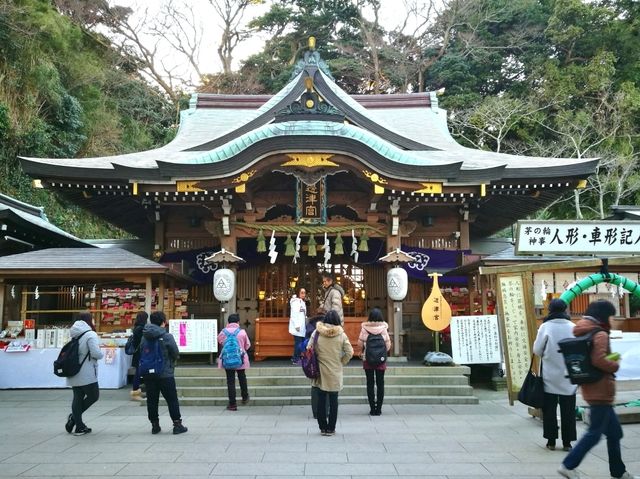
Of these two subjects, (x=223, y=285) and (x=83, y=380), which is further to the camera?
(x=223, y=285)

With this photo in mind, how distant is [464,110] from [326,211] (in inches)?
876

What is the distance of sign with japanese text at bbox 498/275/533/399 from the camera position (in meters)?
8.12

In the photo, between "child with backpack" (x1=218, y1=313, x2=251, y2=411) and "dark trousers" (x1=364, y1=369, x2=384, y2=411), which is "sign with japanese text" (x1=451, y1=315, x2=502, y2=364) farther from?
"child with backpack" (x1=218, y1=313, x2=251, y2=411)

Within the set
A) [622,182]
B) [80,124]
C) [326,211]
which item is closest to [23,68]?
[80,124]

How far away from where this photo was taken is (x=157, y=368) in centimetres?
705

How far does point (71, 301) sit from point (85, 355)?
6.08 meters

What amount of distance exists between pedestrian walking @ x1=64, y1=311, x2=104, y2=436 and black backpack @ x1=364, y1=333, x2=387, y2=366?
389 cm

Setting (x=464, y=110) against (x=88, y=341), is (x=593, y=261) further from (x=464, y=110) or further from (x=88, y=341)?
(x=464, y=110)

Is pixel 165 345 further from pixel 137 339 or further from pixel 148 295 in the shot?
pixel 148 295

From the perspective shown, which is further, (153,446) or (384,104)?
(384,104)

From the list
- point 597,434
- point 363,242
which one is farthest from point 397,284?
point 597,434

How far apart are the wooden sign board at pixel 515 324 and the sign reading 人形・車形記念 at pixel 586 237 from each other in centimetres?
108

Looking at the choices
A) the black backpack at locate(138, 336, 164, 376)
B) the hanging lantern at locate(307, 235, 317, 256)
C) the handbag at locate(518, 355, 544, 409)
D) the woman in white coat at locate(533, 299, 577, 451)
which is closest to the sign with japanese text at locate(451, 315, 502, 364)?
the hanging lantern at locate(307, 235, 317, 256)

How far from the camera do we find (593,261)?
696 centimetres
